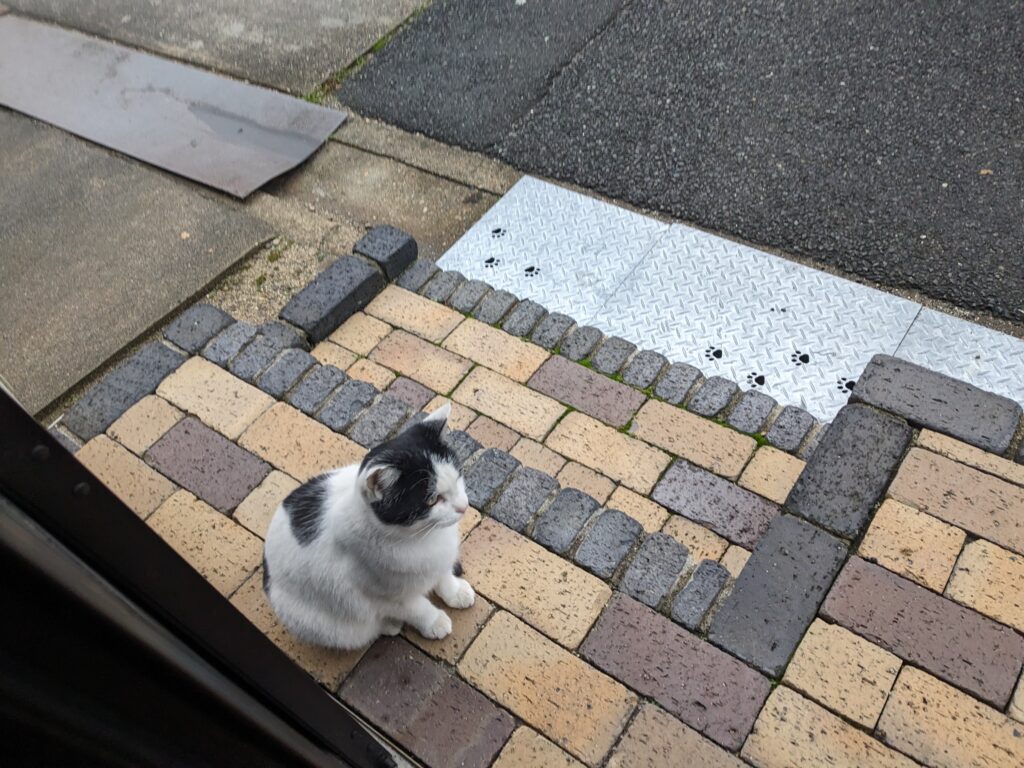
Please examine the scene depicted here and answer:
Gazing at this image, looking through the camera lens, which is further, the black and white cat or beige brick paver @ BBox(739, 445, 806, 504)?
beige brick paver @ BBox(739, 445, 806, 504)

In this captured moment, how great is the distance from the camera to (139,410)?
3.25 m

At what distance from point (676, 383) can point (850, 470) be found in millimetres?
786

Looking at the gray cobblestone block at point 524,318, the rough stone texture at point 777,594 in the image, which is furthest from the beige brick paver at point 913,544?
the gray cobblestone block at point 524,318

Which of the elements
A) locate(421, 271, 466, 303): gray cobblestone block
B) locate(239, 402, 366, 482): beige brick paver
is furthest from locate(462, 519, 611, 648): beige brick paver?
locate(421, 271, 466, 303): gray cobblestone block

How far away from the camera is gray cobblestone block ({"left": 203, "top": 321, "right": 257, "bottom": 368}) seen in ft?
11.3

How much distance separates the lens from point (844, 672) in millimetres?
2326

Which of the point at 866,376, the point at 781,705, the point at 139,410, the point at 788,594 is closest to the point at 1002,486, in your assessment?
the point at 866,376

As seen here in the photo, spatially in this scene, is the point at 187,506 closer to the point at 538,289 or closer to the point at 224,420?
the point at 224,420

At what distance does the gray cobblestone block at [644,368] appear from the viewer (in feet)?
10.9

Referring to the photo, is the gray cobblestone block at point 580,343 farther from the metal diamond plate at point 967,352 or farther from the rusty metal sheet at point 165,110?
the rusty metal sheet at point 165,110

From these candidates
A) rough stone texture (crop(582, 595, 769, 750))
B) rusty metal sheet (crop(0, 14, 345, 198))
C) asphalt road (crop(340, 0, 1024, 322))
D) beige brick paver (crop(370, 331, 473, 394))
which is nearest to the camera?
rough stone texture (crop(582, 595, 769, 750))

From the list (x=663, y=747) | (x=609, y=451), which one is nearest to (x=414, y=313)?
(x=609, y=451)

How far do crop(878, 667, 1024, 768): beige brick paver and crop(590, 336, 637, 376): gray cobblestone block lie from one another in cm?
158

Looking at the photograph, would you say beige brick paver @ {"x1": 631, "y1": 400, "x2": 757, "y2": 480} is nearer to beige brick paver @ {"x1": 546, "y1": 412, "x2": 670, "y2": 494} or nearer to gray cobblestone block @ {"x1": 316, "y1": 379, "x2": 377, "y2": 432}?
beige brick paver @ {"x1": 546, "y1": 412, "x2": 670, "y2": 494}
